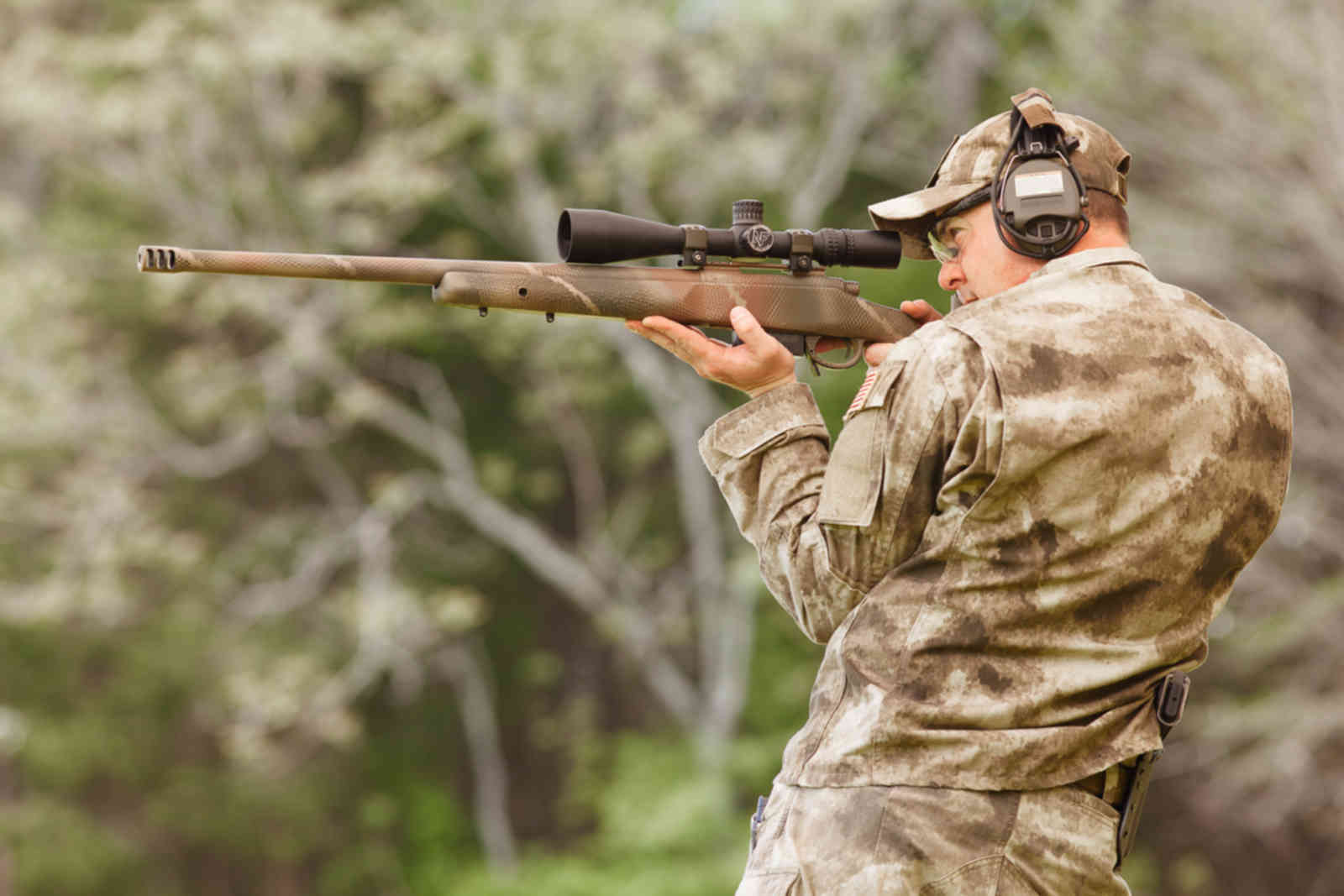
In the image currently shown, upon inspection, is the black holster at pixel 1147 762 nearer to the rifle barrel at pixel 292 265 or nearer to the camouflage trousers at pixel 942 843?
the camouflage trousers at pixel 942 843

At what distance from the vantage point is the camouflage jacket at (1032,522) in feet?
7.82

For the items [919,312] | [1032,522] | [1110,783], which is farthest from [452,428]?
[1032,522]

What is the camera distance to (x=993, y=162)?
260cm

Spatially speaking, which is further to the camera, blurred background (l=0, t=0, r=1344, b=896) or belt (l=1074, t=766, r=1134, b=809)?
blurred background (l=0, t=0, r=1344, b=896)

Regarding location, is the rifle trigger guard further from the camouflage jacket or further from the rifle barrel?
the rifle barrel

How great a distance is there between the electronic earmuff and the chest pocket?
311 millimetres

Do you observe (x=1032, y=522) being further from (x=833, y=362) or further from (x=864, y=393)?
(x=833, y=362)

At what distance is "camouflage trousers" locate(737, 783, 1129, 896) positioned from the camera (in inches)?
95.3

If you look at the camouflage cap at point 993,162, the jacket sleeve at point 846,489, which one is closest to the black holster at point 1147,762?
the jacket sleeve at point 846,489

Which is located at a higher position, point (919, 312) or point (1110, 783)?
point (919, 312)

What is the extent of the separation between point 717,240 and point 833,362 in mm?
336

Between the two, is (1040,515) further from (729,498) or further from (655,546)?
(655,546)

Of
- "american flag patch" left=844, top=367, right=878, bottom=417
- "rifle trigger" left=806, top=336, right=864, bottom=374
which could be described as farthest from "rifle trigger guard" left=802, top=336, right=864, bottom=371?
"american flag patch" left=844, top=367, right=878, bottom=417

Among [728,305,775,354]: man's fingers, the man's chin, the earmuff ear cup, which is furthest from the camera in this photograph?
[728,305,775,354]: man's fingers
